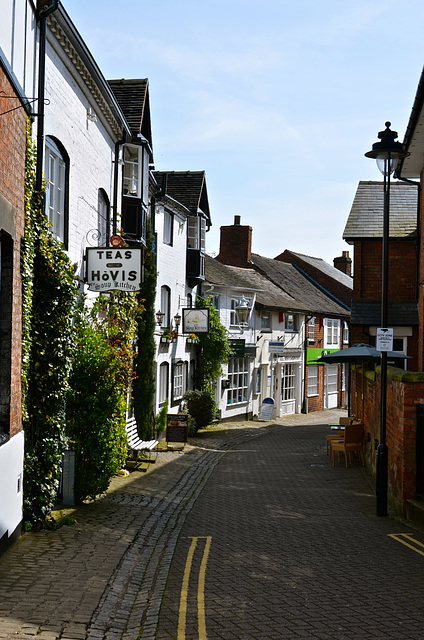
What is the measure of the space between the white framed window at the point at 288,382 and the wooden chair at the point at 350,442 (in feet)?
58.0

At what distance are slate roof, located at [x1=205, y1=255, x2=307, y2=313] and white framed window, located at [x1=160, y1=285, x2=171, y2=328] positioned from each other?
4311 mm

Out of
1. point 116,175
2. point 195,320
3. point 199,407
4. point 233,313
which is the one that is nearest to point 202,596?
point 116,175

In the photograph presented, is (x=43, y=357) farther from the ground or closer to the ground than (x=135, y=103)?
closer to the ground

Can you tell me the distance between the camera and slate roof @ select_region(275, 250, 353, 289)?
4694 cm

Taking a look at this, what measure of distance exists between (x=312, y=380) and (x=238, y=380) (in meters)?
9.43

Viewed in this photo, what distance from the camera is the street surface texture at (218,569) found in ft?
19.4

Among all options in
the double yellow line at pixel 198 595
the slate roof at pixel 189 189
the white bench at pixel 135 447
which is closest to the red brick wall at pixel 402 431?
the double yellow line at pixel 198 595

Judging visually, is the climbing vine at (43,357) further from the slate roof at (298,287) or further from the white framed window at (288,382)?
the slate roof at (298,287)

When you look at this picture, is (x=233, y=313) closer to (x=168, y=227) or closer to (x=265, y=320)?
(x=265, y=320)

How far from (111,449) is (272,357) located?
23.6 meters

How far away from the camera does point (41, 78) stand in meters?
9.96

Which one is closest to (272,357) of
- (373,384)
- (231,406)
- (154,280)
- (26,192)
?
(231,406)

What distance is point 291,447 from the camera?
21375mm

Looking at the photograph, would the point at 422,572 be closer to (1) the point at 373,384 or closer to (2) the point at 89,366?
(2) the point at 89,366
